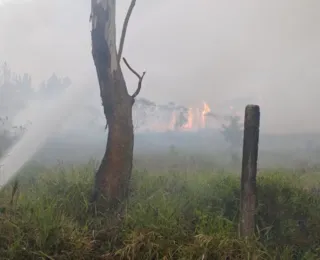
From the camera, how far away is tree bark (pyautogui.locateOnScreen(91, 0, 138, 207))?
213 inches

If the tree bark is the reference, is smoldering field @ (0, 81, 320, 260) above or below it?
below

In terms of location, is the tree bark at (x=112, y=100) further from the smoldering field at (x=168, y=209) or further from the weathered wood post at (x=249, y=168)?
the weathered wood post at (x=249, y=168)

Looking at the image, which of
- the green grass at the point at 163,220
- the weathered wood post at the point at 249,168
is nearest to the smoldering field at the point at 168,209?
the green grass at the point at 163,220

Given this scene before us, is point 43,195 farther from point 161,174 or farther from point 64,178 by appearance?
point 161,174

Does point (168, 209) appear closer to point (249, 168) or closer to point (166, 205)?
point (166, 205)

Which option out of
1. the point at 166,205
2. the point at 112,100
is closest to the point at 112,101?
the point at 112,100

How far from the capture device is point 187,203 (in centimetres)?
520

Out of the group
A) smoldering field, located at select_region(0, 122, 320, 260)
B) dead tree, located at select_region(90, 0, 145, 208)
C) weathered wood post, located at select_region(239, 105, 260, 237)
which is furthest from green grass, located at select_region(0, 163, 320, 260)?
dead tree, located at select_region(90, 0, 145, 208)

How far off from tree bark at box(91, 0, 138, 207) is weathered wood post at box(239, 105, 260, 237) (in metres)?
1.96

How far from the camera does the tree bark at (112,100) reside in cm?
540

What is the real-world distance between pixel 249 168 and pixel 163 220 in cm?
130

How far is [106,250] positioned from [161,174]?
2.57m

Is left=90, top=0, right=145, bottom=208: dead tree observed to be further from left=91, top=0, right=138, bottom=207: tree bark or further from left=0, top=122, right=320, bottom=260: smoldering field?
left=0, top=122, right=320, bottom=260: smoldering field

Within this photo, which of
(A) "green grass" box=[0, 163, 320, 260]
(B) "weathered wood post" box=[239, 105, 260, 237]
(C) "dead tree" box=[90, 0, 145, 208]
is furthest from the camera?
(C) "dead tree" box=[90, 0, 145, 208]
